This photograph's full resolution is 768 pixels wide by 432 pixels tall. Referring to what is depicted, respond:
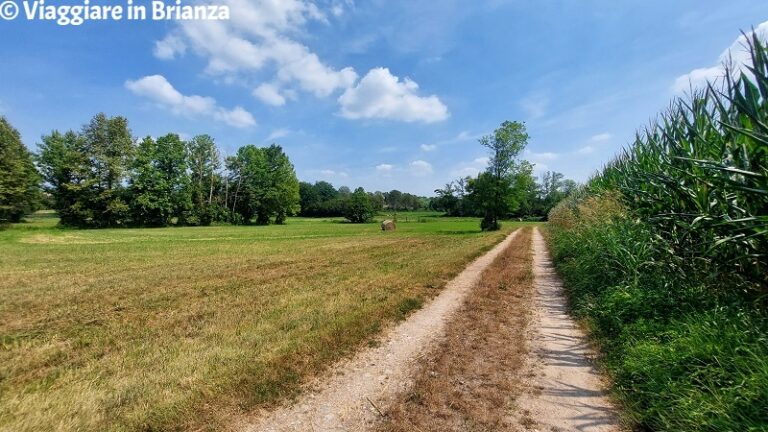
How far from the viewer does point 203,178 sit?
59719 millimetres

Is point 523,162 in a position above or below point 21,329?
above

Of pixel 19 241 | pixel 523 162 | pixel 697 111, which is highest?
pixel 523 162

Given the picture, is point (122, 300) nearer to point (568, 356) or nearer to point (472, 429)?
point (472, 429)

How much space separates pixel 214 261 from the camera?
13.7m

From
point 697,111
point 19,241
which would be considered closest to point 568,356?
point 697,111

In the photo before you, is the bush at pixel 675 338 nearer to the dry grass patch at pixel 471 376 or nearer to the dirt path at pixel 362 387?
the dry grass patch at pixel 471 376

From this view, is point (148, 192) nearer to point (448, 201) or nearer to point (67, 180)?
point (67, 180)

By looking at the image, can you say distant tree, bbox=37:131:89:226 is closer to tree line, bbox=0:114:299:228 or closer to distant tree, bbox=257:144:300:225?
tree line, bbox=0:114:299:228

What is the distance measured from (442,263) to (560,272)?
3.89 meters

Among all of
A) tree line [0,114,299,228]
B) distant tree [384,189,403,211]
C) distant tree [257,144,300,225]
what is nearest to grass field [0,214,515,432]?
tree line [0,114,299,228]

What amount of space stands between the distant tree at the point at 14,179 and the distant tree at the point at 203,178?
58.2ft

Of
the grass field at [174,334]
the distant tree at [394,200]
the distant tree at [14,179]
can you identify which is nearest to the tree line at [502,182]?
the grass field at [174,334]

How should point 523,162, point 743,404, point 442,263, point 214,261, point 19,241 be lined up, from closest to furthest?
point 743,404
point 442,263
point 214,261
point 19,241
point 523,162

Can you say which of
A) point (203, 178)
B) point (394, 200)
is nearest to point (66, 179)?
point (203, 178)
